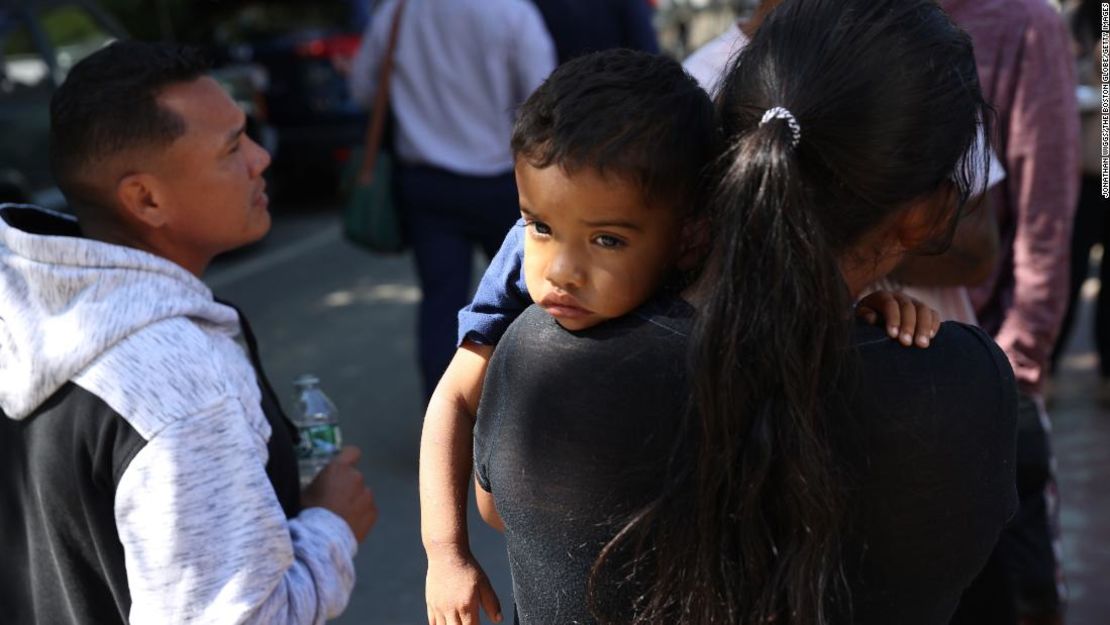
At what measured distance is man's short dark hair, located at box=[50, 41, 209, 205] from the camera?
213 centimetres

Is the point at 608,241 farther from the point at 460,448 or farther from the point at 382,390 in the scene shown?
the point at 382,390

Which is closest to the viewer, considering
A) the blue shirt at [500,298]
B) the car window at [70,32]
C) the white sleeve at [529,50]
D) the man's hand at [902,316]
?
the man's hand at [902,316]

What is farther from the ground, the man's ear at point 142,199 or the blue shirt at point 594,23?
the man's ear at point 142,199

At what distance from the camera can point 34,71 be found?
7.39 meters

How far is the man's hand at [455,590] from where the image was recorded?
1733 mm

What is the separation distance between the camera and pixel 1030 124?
9.73 ft

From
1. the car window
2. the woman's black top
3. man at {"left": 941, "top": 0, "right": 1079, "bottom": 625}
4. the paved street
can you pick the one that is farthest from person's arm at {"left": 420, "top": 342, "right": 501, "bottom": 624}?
the car window

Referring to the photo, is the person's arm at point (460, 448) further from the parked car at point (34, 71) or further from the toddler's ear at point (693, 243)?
the parked car at point (34, 71)

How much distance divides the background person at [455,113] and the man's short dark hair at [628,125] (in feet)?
10.9

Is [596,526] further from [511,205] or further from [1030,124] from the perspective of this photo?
[511,205]

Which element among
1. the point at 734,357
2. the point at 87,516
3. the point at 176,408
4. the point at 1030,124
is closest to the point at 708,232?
the point at 734,357

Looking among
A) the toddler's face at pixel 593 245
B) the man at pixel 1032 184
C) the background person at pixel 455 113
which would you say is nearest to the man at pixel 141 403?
the toddler's face at pixel 593 245

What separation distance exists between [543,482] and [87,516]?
0.75 m

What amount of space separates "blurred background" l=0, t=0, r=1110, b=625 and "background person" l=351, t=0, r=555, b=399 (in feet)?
2.19
